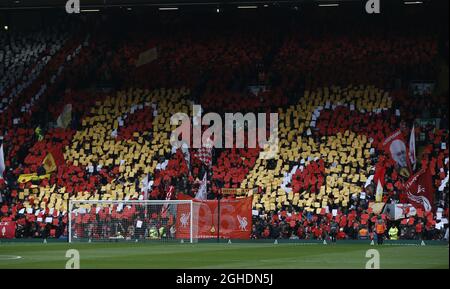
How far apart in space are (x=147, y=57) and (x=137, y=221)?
1455 cm

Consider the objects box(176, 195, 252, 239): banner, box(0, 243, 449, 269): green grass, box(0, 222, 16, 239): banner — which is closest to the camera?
box(0, 243, 449, 269): green grass

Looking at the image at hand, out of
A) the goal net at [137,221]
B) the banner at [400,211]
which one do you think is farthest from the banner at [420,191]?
the goal net at [137,221]

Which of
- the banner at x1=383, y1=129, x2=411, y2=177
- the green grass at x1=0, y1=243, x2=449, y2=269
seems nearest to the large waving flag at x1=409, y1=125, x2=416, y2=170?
the banner at x1=383, y1=129, x2=411, y2=177

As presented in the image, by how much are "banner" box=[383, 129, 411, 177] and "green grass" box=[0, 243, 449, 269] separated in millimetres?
8227

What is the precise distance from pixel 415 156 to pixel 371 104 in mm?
5116

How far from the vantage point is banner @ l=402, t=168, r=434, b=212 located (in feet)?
115

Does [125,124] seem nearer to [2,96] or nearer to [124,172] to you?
[124,172]

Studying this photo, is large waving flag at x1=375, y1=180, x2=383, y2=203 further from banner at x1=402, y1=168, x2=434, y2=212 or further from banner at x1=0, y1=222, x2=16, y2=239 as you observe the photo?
banner at x1=0, y1=222, x2=16, y2=239

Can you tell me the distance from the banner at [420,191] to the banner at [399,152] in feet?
2.15

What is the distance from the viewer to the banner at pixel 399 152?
120 ft

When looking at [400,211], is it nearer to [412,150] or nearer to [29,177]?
[412,150]

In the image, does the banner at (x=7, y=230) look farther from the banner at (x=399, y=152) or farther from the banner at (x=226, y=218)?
the banner at (x=399, y=152)

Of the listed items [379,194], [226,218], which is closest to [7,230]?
[226,218]

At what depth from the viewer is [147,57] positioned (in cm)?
4753
